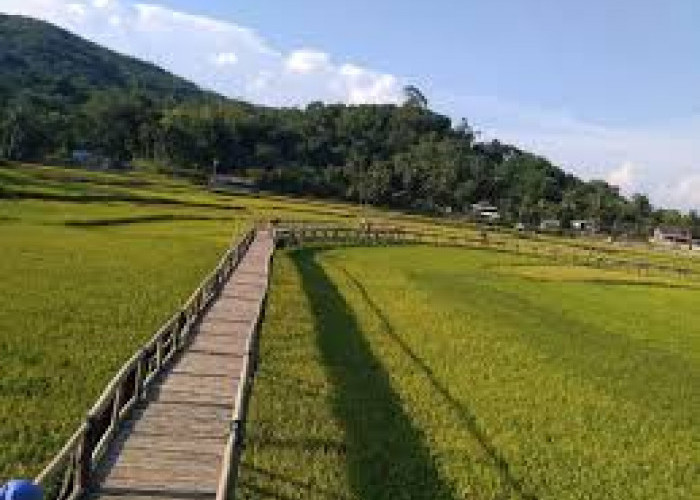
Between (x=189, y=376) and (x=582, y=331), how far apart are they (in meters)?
25.5

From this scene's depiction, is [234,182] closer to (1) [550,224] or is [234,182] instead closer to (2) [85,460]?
(1) [550,224]

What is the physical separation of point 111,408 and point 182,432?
2380 millimetres

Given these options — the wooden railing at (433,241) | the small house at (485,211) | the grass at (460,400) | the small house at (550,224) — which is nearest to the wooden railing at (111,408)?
the grass at (460,400)

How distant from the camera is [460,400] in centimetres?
2428

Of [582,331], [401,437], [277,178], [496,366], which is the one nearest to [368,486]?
[401,437]

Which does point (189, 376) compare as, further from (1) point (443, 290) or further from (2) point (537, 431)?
(1) point (443, 290)

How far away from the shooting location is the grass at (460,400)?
18031 mm

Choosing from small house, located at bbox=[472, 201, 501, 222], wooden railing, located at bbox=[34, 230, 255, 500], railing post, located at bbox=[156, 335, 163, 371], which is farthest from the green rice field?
small house, located at bbox=[472, 201, 501, 222]

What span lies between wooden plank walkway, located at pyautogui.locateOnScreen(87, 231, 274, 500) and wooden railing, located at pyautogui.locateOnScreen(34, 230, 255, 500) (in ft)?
0.68

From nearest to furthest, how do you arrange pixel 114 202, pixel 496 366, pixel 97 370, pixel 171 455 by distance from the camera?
pixel 171 455
pixel 97 370
pixel 496 366
pixel 114 202

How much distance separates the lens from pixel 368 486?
1698 centimetres

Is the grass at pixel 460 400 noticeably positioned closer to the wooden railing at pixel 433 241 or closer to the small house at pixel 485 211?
the wooden railing at pixel 433 241

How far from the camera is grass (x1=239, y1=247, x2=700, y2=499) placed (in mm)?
18031

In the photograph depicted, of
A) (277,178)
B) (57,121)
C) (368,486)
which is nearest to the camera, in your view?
(368,486)
